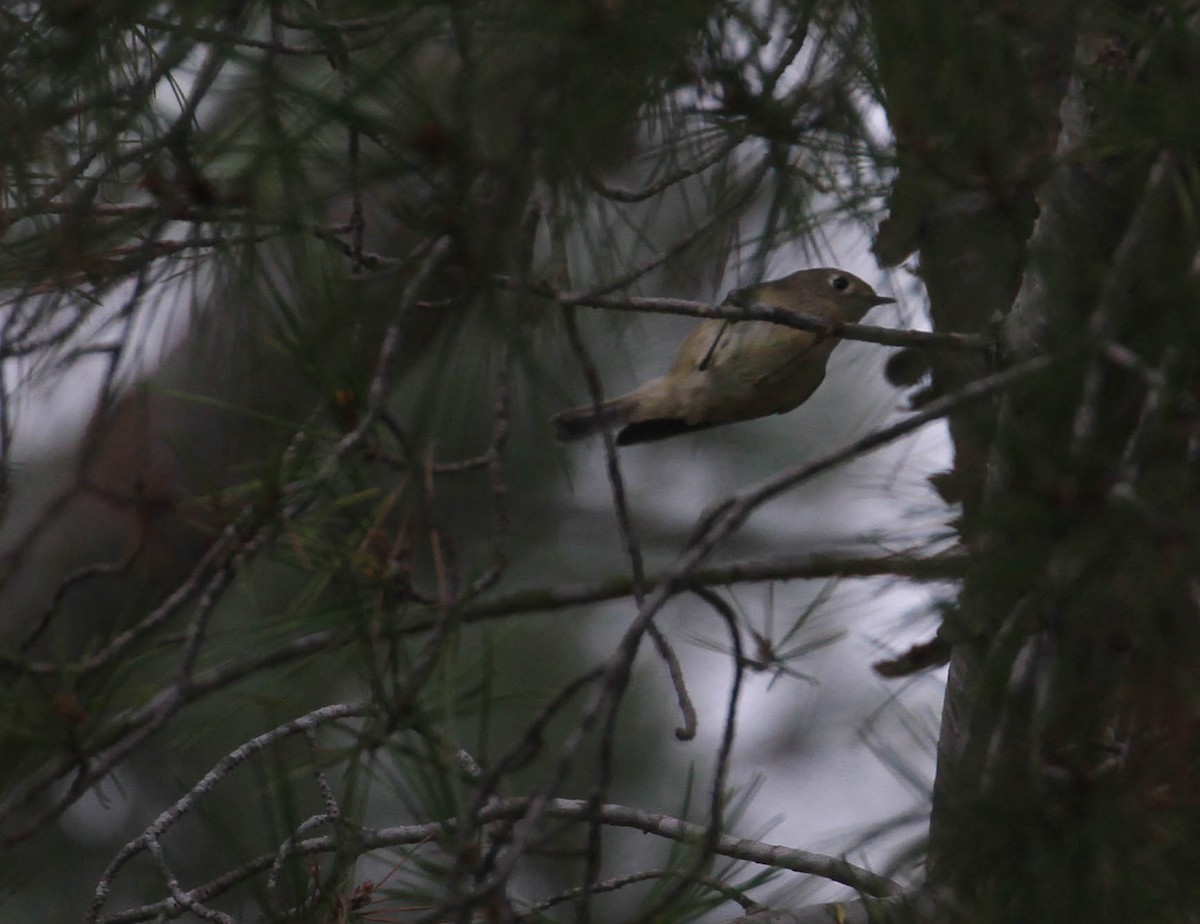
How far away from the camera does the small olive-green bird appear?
10.1 feet

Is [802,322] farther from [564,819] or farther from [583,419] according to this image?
[583,419]

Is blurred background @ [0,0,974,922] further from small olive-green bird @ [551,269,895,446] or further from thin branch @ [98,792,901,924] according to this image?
small olive-green bird @ [551,269,895,446]

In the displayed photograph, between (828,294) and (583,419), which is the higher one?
(828,294)

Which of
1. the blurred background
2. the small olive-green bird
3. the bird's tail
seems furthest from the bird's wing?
the blurred background

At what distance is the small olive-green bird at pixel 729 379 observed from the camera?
121 inches

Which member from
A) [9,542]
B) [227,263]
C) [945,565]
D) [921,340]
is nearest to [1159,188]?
[945,565]

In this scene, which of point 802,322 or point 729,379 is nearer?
point 802,322

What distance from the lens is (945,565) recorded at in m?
1.34

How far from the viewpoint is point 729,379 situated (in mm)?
3117

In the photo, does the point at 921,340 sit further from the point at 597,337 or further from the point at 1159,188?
the point at 597,337

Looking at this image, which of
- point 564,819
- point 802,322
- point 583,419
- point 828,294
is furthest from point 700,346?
point 564,819

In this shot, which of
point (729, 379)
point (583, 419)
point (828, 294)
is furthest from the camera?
point (828, 294)

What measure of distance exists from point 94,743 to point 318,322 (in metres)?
0.49

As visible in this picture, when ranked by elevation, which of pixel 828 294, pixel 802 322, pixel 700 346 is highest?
pixel 828 294
